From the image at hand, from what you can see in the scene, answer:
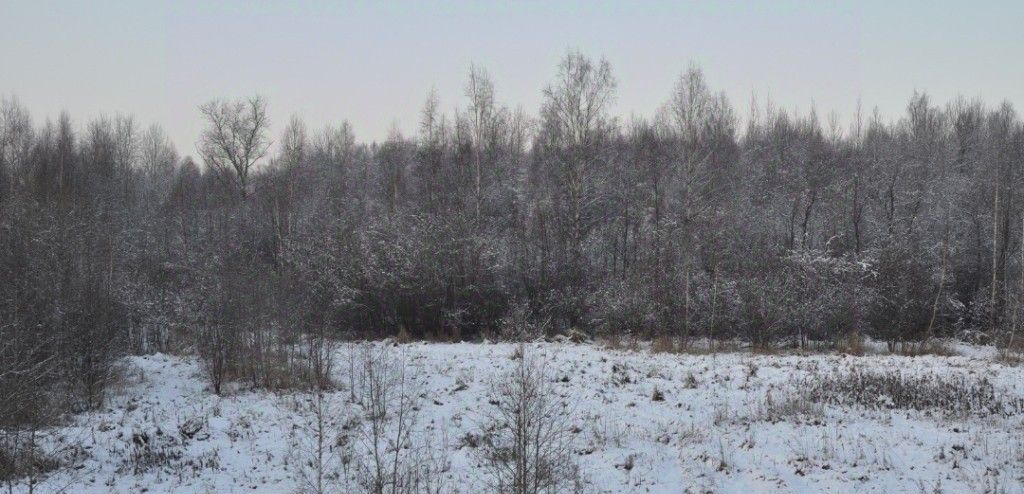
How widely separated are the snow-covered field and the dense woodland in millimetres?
1619

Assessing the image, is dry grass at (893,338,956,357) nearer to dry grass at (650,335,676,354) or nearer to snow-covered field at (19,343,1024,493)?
snow-covered field at (19,343,1024,493)

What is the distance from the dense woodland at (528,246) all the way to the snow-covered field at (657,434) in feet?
5.31

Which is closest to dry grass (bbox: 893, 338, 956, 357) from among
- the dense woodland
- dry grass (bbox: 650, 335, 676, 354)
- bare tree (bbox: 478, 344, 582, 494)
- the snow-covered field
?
the dense woodland

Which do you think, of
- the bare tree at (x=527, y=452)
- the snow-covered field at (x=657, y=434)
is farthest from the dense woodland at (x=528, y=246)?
the bare tree at (x=527, y=452)

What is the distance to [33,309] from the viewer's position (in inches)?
590

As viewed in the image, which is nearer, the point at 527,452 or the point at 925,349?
the point at 527,452

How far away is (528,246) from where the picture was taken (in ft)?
107

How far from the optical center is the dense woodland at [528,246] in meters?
16.7

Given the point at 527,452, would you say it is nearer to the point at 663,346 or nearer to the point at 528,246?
the point at 663,346

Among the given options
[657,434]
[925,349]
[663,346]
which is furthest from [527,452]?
[925,349]

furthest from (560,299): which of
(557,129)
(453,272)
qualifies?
(557,129)

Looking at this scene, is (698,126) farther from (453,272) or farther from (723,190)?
(453,272)

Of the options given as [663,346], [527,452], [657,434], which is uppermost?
[527,452]

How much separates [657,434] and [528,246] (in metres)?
21.1
